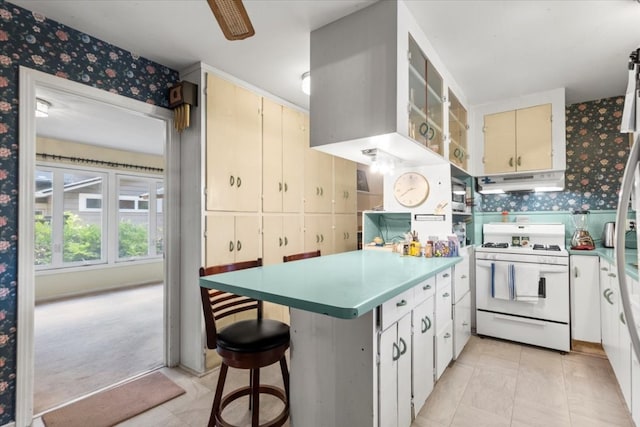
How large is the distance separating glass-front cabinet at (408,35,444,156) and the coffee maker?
5.49 ft

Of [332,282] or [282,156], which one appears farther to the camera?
[282,156]

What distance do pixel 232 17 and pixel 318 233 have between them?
8.89 ft

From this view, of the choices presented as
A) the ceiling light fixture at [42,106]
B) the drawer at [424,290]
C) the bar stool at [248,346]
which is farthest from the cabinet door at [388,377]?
the ceiling light fixture at [42,106]

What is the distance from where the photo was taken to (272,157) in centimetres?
309

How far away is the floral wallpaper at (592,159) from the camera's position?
10.2 ft

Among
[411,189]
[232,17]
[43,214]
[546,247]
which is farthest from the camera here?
[43,214]

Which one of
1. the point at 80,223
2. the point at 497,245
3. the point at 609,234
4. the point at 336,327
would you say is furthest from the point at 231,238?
the point at 80,223

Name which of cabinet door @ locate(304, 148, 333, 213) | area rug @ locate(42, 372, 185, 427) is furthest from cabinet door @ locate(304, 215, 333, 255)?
area rug @ locate(42, 372, 185, 427)

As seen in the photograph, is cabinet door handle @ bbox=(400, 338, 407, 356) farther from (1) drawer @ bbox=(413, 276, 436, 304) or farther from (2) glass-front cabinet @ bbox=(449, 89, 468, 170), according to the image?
(2) glass-front cabinet @ bbox=(449, 89, 468, 170)

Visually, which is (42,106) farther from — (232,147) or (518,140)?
(518,140)

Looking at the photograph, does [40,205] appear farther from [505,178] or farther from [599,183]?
[599,183]

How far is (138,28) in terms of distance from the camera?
2068mm

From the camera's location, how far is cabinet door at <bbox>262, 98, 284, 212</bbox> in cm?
301

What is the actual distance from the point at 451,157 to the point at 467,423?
76.7 inches
